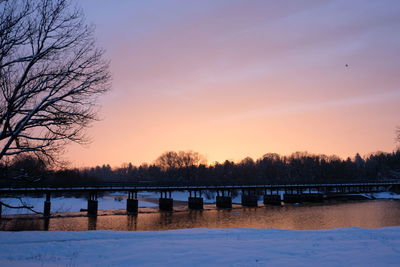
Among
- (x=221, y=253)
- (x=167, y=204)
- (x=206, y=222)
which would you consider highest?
(x=221, y=253)

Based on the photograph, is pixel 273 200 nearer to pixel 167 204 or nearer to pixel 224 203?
pixel 224 203

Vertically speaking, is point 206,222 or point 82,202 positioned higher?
point 206,222

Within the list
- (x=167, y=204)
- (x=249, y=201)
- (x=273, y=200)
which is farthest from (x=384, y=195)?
(x=167, y=204)

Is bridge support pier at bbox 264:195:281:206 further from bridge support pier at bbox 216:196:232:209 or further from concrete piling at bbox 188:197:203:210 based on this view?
concrete piling at bbox 188:197:203:210

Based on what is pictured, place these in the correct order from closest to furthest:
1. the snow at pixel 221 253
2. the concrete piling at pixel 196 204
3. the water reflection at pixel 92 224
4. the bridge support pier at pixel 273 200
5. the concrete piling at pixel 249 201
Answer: the snow at pixel 221 253
the water reflection at pixel 92 224
the concrete piling at pixel 196 204
the concrete piling at pixel 249 201
the bridge support pier at pixel 273 200

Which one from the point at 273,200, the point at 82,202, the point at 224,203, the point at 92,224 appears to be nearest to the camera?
the point at 92,224

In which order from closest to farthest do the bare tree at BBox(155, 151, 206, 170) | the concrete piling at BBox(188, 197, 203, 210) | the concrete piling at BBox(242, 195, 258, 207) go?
the concrete piling at BBox(188, 197, 203, 210), the concrete piling at BBox(242, 195, 258, 207), the bare tree at BBox(155, 151, 206, 170)

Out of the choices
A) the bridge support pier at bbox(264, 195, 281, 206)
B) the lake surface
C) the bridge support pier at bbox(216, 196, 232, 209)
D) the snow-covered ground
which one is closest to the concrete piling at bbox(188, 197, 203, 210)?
the bridge support pier at bbox(216, 196, 232, 209)

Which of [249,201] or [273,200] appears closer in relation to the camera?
[249,201]

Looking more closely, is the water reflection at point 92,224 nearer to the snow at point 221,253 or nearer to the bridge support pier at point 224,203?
the snow at point 221,253

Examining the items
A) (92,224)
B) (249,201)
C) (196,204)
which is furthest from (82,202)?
(92,224)

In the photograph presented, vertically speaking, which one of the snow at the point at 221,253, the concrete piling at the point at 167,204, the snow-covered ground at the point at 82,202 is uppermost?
the snow at the point at 221,253

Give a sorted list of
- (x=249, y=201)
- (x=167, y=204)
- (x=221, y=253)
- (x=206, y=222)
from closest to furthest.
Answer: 1. (x=221, y=253)
2. (x=206, y=222)
3. (x=167, y=204)
4. (x=249, y=201)

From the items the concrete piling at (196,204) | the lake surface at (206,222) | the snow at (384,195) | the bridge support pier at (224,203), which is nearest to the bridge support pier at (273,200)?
the bridge support pier at (224,203)
